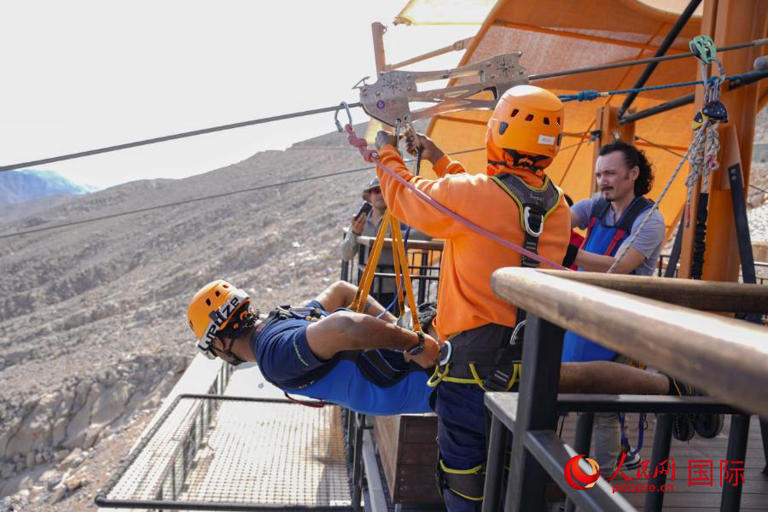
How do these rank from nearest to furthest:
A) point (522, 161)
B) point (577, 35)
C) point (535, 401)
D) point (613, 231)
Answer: point (535, 401) < point (522, 161) < point (613, 231) < point (577, 35)

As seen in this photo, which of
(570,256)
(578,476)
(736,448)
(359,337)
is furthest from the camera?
(359,337)

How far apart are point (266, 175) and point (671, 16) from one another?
4340cm

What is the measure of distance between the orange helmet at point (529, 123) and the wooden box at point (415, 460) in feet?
5.60

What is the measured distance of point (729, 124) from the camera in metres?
3.12

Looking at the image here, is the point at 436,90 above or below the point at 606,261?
above

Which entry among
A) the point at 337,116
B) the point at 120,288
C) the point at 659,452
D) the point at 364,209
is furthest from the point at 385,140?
the point at 120,288

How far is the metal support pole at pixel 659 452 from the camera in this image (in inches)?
48.1

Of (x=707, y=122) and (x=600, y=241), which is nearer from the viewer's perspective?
(x=707, y=122)

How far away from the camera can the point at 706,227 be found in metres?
3.21

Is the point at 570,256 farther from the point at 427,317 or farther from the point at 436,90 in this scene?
the point at 436,90

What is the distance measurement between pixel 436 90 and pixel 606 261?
1.24m

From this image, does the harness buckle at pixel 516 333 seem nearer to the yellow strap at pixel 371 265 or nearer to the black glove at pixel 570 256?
the black glove at pixel 570 256

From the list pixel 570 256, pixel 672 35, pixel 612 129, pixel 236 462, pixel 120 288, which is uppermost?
pixel 672 35

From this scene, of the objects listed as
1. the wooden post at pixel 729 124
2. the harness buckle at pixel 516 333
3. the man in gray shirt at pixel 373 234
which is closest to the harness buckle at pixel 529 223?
the harness buckle at pixel 516 333
